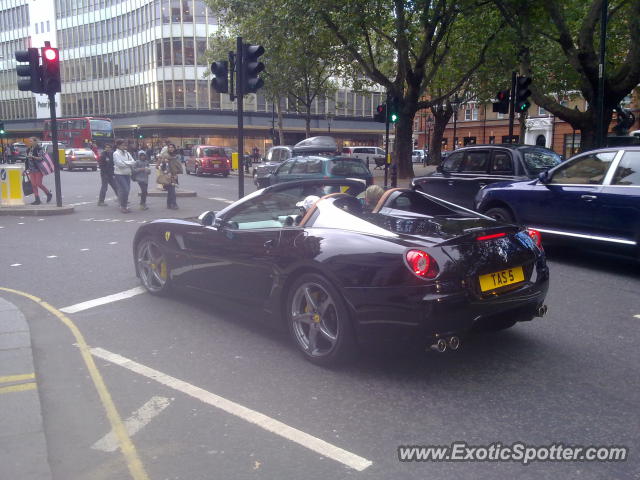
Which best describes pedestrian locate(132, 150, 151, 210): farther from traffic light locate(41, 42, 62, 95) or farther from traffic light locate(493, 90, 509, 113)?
traffic light locate(493, 90, 509, 113)

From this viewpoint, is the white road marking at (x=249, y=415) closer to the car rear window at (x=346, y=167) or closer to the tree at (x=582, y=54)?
the car rear window at (x=346, y=167)

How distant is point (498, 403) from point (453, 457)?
756 mm

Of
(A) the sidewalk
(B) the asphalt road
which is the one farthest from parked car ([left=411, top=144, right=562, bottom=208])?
(A) the sidewalk

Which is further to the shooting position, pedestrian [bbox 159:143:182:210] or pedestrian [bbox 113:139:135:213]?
pedestrian [bbox 159:143:182:210]

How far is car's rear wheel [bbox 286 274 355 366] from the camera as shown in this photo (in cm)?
410

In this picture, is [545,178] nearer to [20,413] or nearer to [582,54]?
[20,413]

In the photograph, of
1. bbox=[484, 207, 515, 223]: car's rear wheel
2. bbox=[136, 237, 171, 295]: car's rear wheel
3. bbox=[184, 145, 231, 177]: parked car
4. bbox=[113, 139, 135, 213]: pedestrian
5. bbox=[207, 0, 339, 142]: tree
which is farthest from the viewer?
bbox=[184, 145, 231, 177]: parked car

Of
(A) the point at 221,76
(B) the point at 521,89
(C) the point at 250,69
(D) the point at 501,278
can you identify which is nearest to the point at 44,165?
(A) the point at 221,76

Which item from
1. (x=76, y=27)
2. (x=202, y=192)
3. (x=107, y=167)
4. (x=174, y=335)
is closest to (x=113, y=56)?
(x=76, y=27)

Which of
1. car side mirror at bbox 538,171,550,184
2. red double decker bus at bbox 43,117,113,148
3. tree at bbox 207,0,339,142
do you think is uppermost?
tree at bbox 207,0,339,142

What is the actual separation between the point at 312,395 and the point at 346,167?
12611 millimetres

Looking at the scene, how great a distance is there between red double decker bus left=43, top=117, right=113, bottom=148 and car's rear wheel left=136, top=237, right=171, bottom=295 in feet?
147

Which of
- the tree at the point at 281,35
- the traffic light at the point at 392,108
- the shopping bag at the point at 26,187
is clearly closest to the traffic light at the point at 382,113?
the traffic light at the point at 392,108

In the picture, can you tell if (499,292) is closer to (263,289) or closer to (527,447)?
(527,447)
